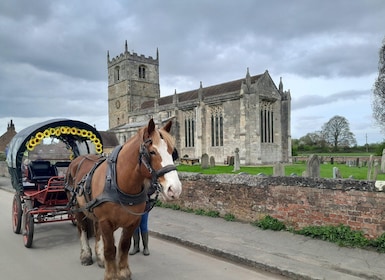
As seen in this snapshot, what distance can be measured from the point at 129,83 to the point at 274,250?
174 feet

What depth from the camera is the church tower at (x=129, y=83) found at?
55.2 meters

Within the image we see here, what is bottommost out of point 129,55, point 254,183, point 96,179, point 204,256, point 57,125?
point 204,256

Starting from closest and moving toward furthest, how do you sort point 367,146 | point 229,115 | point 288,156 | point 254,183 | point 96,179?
point 96,179
point 254,183
point 229,115
point 288,156
point 367,146

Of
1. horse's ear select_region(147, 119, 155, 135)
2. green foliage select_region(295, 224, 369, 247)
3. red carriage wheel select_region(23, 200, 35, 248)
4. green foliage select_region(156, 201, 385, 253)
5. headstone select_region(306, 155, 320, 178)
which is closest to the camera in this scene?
horse's ear select_region(147, 119, 155, 135)

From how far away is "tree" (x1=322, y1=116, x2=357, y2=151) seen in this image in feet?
226

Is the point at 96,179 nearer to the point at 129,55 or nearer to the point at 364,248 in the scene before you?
the point at 364,248

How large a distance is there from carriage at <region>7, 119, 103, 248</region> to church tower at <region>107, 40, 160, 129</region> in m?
46.4

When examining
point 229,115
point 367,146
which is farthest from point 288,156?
point 367,146

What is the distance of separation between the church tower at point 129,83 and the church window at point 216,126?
21.0m

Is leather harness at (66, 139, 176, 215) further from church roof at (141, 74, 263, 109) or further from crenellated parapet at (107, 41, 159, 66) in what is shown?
crenellated parapet at (107, 41, 159, 66)

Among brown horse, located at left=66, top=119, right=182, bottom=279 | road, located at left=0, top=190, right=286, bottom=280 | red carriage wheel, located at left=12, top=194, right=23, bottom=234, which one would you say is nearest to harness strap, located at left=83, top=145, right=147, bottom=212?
brown horse, located at left=66, top=119, right=182, bottom=279

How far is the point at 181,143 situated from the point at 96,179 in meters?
36.0

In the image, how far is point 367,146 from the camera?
6431cm

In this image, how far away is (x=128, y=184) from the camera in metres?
3.55
